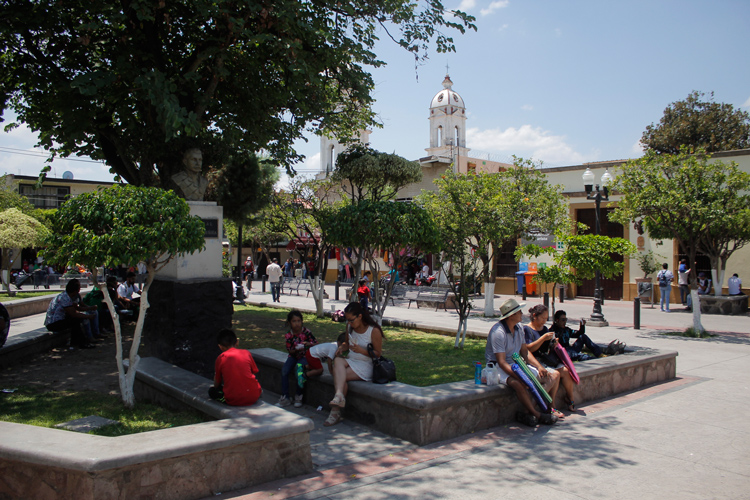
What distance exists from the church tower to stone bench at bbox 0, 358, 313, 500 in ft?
127

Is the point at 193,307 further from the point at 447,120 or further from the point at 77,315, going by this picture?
the point at 447,120

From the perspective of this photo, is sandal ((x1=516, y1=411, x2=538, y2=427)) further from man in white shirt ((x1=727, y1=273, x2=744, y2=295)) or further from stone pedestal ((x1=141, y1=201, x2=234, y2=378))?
man in white shirt ((x1=727, y1=273, x2=744, y2=295))

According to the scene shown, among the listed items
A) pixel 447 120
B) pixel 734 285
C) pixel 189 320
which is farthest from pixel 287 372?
pixel 447 120

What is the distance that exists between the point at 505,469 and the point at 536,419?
1427 millimetres

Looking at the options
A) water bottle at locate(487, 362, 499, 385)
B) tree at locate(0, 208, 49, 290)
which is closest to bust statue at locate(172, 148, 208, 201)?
water bottle at locate(487, 362, 499, 385)

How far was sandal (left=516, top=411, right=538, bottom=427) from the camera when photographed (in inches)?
231

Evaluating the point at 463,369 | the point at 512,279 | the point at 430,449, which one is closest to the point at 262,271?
the point at 512,279

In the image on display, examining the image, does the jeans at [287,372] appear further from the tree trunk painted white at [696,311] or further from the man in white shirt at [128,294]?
the tree trunk painted white at [696,311]

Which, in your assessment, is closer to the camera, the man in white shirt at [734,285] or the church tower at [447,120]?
the man in white shirt at [734,285]

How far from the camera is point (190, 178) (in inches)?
326

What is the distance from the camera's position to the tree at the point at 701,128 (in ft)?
93.9

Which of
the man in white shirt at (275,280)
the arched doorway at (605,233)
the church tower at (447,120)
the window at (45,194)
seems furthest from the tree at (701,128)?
the window at (45,194)

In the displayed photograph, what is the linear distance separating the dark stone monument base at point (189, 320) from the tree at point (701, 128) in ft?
89.5

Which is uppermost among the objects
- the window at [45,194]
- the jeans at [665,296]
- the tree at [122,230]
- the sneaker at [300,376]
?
the window at [45,194]
